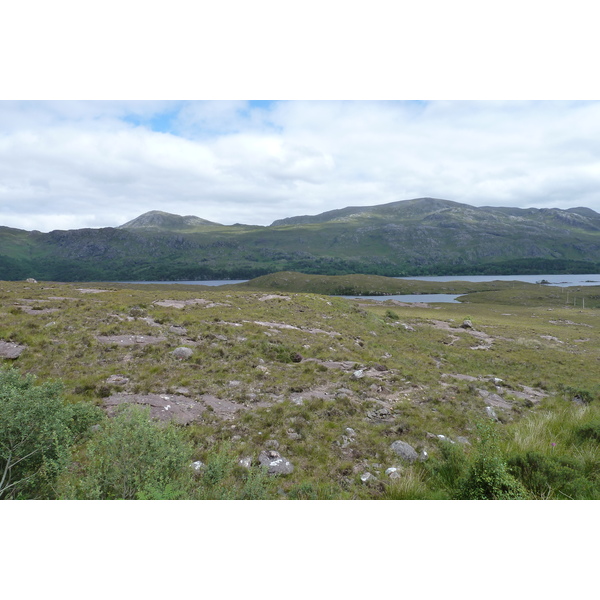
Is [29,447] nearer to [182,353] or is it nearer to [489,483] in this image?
[489,483]

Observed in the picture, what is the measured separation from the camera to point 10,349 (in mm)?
14398

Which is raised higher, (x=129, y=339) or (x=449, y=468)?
(x=129, y=339)

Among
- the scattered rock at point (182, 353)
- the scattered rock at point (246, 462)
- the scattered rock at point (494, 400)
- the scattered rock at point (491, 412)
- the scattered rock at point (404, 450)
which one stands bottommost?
the scattered rock at point (494, 400)

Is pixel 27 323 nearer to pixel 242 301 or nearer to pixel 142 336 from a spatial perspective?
pixel 142 336

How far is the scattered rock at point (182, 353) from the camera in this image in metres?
15.7

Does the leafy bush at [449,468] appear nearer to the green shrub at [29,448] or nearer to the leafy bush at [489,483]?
the leafy bush at [489,483]

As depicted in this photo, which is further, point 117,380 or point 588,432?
point 117,380

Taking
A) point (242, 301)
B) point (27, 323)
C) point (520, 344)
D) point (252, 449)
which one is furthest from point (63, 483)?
point (520, 344)

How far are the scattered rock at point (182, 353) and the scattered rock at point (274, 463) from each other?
26.8 ft

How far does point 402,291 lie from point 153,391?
160522mm

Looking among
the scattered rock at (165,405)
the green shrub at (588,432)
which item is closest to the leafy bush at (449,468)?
the green shrub at (588,432)

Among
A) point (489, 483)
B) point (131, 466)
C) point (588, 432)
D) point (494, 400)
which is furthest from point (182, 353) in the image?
point (494, 400)

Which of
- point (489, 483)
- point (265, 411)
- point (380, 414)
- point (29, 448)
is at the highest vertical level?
point (29, 448)

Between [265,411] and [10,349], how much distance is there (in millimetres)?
12329
